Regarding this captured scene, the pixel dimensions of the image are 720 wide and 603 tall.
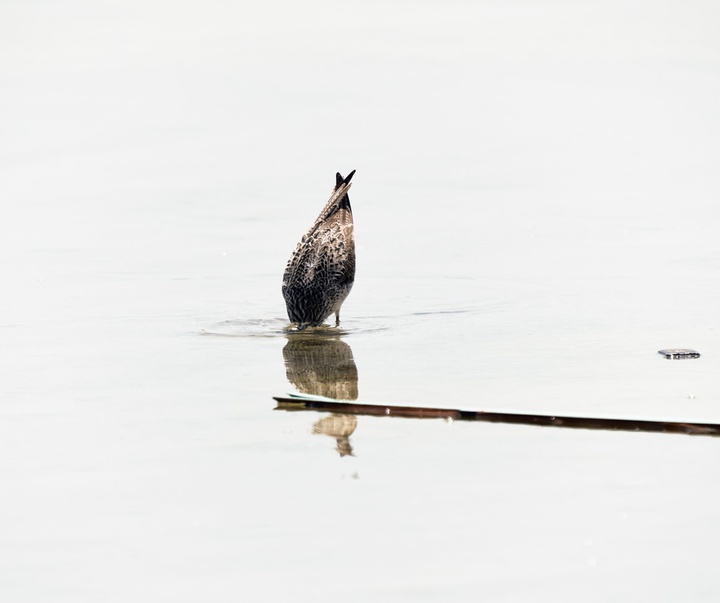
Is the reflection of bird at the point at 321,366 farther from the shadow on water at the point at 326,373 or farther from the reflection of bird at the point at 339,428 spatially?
the reflection of bird at the point at 339,428

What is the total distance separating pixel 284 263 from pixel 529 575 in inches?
324

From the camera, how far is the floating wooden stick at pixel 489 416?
7.16 meters

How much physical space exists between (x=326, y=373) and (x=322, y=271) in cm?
224

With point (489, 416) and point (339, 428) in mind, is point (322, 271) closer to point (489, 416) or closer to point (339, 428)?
point (339, 428)

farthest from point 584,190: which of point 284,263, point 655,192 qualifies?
point 284,263

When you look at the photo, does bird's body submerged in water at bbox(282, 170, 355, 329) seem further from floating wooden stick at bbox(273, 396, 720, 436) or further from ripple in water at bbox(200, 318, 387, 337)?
floating wooden stick at bbox(273, 396, 720, 436)

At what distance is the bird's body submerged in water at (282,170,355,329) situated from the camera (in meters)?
11.1

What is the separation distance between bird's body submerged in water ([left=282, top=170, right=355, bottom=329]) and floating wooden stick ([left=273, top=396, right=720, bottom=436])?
317cm

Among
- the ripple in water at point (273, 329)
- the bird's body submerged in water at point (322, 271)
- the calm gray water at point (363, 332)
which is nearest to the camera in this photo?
the calm gray water at point (363, 332)

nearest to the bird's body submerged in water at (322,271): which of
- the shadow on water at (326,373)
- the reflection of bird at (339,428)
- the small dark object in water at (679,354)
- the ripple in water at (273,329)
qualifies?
the ripple in water at (273,329)

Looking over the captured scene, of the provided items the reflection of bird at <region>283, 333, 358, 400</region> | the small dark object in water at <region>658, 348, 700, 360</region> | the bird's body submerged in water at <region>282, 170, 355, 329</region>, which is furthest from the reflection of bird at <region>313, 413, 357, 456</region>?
the bird's body submerged in water at <region>282, 170, 355, 329</region>

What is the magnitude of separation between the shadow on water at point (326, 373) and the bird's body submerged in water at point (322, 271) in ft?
0.84

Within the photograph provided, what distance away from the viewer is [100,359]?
955 cm

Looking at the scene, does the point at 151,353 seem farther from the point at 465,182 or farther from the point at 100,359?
the point at 465,182
